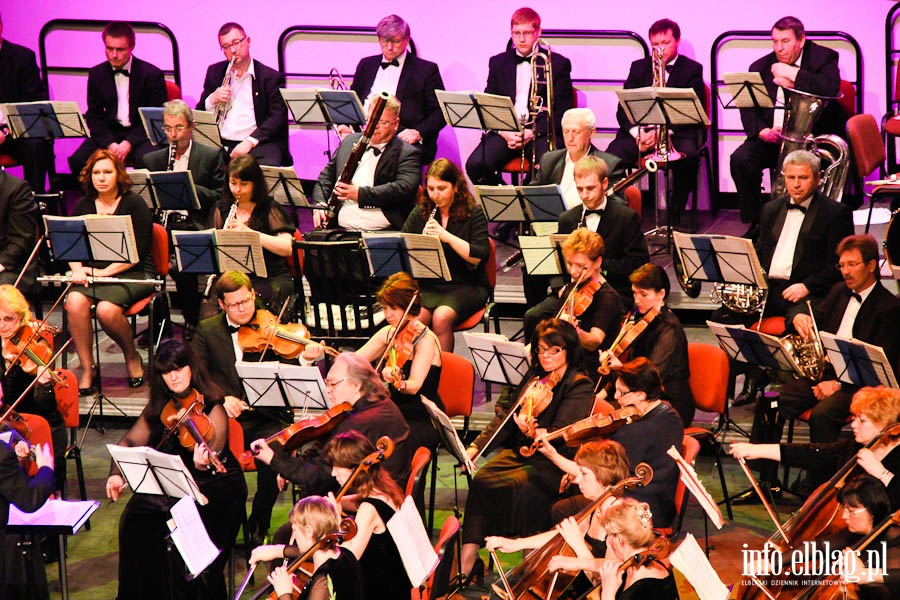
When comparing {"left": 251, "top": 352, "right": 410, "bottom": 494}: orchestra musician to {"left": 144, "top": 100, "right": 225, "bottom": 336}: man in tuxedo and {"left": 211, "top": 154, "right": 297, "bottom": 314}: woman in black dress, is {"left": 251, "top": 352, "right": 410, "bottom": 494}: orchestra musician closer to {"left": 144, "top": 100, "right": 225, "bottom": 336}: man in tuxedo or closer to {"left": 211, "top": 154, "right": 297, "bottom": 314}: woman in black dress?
{"left": 211, "top": 154, "right": 297, "bottom": 314}: woman in black dress

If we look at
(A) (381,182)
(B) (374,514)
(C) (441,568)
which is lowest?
(C) (441,568)

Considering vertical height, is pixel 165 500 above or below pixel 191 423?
below

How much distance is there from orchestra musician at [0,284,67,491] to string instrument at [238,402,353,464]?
963 millimetres

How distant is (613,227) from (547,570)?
266 cm

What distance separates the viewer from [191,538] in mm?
4332

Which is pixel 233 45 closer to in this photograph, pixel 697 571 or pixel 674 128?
pixel 674 128

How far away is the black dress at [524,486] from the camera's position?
510cm

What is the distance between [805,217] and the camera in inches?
253

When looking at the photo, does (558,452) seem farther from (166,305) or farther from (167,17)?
(167,17)

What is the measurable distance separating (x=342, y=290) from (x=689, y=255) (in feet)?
5.76

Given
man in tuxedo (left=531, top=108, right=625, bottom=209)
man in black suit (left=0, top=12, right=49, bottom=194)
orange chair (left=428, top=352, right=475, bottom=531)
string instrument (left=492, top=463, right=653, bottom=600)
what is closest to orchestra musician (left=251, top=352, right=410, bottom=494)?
orange chair (left=428, top=352, right=475, bottom=531)

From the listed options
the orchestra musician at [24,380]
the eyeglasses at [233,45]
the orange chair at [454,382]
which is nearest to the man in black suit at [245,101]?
the eyeglasses at [233,45]

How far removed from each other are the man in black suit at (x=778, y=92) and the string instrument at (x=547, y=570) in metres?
3.53

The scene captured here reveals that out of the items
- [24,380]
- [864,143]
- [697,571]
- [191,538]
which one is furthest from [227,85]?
[697,571]
